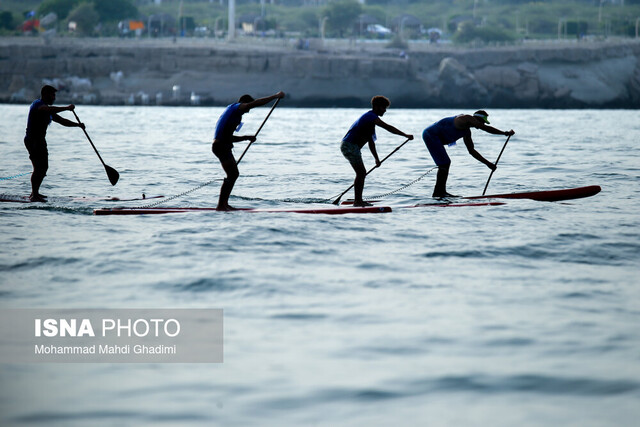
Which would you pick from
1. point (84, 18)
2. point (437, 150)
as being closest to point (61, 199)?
point (437, 150)

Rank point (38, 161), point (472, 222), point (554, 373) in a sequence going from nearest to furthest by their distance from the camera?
point (554, 373) → point (472, 222) → point (38, 161)

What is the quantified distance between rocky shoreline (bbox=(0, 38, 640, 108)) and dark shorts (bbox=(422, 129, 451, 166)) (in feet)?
218

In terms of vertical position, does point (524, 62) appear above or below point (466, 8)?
below

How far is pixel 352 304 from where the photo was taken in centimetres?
690

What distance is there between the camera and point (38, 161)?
12.5 metres

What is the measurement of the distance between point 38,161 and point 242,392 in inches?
342

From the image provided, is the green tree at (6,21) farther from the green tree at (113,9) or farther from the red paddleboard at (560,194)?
the red paddleboard at (560,194)

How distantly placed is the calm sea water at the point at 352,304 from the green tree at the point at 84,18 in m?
85.3

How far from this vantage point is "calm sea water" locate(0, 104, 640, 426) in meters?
4.77

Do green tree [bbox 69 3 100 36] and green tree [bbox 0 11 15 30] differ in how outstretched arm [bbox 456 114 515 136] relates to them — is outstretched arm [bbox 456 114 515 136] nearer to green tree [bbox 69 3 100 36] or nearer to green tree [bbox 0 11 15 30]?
green tree [bbox 69 3 100 36]

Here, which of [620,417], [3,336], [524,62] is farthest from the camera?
[524,62]

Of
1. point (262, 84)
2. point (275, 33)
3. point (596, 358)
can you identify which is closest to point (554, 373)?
point (596, 358)

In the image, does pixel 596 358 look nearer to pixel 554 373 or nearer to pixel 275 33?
pixel 554 373

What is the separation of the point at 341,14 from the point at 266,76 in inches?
1170
